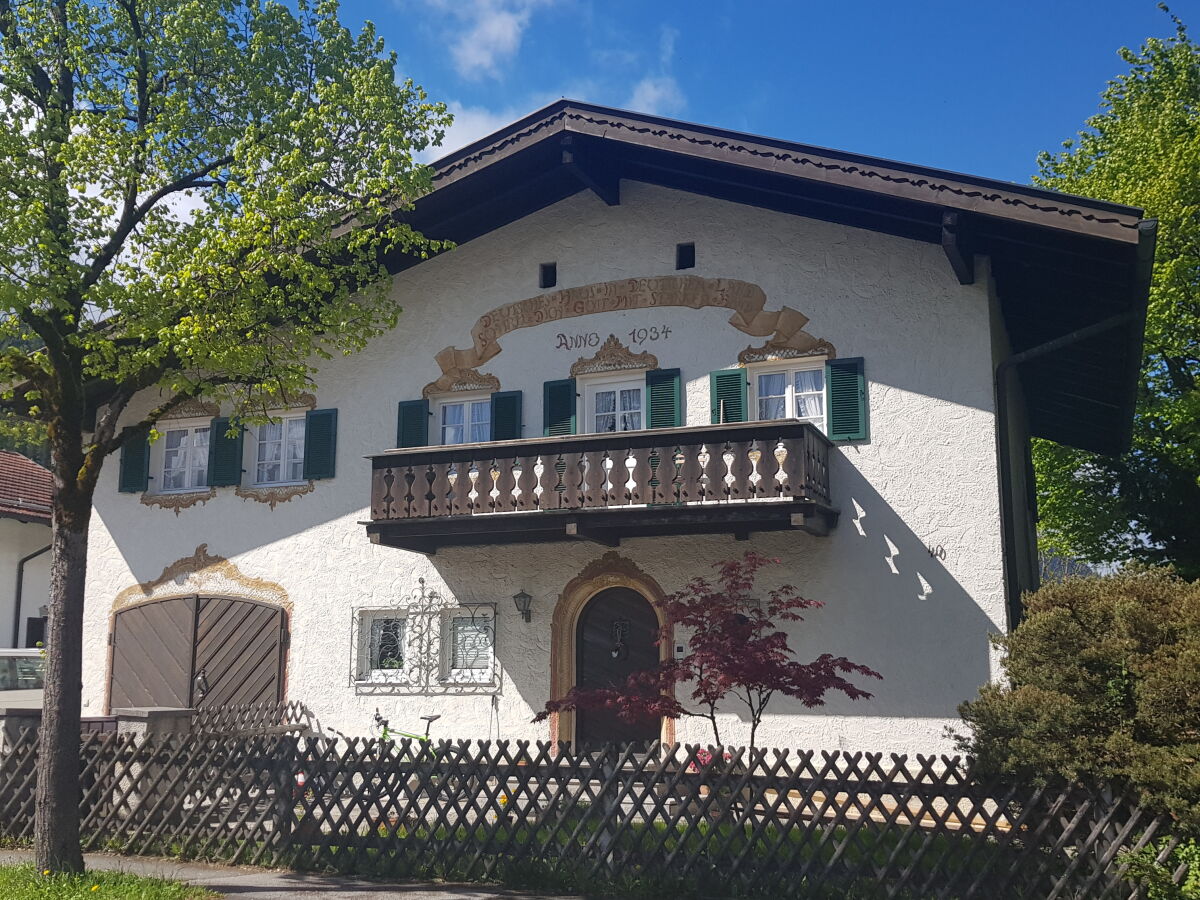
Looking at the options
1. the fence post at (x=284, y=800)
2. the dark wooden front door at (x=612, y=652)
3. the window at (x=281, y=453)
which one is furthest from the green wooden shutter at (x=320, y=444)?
the fence post at (x=284, y=800)

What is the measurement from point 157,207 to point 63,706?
4397mm

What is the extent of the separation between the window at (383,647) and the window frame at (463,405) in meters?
2.42

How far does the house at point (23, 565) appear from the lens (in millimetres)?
22547

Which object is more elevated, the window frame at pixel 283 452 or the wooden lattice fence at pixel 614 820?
the window frame at pixel 283 452

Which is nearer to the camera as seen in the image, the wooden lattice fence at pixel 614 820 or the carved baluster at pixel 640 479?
the wooden lattice fence at pixel 614 820

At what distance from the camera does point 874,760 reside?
27.3ft

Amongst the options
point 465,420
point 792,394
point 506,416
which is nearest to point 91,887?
point 506,416

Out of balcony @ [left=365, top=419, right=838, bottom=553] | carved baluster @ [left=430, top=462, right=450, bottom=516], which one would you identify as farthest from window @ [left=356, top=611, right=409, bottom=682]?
carved baluster @ [left=430, top=462, right=450, bottom=516]

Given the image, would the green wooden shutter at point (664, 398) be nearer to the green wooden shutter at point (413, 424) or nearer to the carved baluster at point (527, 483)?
the carved baluster at point (527, 483)

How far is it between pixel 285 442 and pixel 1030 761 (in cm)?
1151

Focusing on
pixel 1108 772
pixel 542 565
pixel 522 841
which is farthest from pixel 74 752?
pixel 1108 772

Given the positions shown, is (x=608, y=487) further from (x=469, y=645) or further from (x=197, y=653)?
(x=197, y=653)

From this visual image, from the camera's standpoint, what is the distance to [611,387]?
48.9 ft

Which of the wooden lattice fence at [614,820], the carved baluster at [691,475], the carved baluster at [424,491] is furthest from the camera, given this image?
the carved baluster at [424,491]
